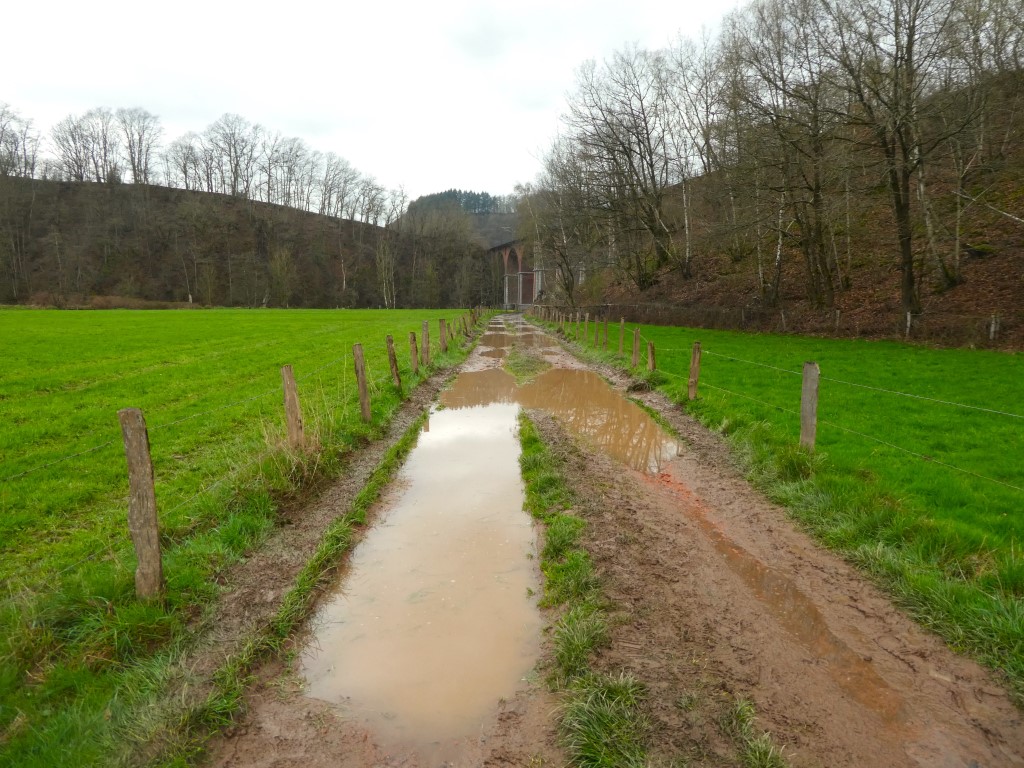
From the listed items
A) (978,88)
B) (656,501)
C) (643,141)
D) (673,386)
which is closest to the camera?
(656,501)

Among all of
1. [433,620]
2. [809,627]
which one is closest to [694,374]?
[809,627]

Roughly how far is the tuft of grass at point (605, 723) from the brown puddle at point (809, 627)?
1.47 m

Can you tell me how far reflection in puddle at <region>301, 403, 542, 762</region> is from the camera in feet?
11.2

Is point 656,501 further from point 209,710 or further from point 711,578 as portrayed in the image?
point 209,710

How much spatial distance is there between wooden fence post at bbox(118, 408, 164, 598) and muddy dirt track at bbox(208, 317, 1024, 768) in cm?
134

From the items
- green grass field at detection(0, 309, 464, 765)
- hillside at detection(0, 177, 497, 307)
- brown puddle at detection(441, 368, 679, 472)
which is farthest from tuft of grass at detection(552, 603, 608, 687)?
hillside at detection(0, 177, 497, 307)

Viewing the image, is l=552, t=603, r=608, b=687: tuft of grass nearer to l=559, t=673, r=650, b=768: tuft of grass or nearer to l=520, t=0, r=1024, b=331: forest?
l=559, t=673, r=650, b=768: tuft of grass

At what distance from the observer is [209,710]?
3.26 m

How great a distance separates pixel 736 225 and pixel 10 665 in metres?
26.5

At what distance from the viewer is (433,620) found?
436 cm

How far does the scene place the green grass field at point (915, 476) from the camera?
4.10m

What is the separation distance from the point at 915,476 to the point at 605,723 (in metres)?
5.75

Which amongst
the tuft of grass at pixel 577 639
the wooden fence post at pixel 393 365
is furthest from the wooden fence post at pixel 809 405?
the wooden fence post at pixel 393 365

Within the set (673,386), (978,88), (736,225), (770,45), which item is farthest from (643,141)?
(673,386)
